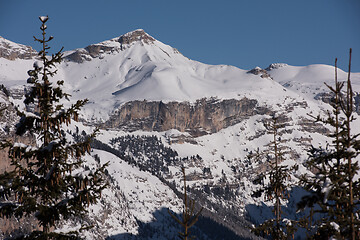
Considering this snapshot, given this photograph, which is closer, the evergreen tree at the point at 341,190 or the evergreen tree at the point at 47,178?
the evergreen tree at the point at 341,190

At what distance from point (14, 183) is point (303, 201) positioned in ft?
46.5

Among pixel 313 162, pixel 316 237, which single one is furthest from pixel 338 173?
pixel 316 237

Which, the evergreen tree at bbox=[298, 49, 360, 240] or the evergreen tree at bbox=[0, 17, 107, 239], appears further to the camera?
the evergreen tree at bbox=[0, 17, 107, 239]

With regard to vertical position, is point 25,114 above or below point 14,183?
above

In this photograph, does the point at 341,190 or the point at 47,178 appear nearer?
the point at 341,190

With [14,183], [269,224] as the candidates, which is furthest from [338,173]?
[14,183]

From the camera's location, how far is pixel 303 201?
2186 cm

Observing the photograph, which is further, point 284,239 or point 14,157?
point 284,239

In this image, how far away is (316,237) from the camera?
975 inches

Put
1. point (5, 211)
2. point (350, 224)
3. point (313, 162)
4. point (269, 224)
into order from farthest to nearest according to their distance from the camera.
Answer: point (269, 224) < point (5, 211) < point (313, 162) < point (350, 224)

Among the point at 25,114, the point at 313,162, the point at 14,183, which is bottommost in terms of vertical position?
the point at 14,183

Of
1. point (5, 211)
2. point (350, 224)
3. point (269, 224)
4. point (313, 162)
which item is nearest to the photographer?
point (350, 224)

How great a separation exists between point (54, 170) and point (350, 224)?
14.5m

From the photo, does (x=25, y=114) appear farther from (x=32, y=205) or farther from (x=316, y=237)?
(x=316, y=237)
